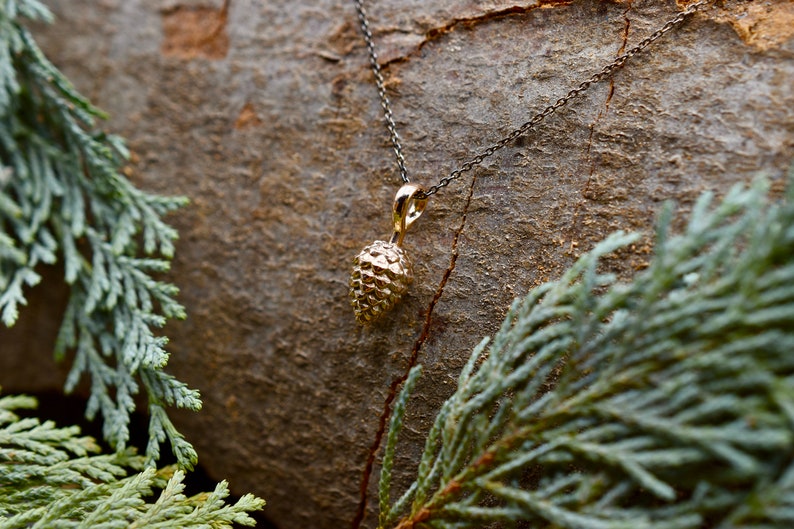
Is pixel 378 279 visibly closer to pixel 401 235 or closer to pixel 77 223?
pixel 401 235

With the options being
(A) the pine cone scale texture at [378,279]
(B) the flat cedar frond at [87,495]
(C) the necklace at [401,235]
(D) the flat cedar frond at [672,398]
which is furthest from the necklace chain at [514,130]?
(B) the flat cedar frond at [87,495]

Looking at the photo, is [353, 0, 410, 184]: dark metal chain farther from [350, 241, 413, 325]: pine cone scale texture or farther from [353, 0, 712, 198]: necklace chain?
[350, 241, 413, 325]: pine cone scale texture

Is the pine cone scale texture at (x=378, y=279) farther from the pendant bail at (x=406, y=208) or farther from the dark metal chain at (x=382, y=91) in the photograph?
the dark metal chain at (x=382, y=91)

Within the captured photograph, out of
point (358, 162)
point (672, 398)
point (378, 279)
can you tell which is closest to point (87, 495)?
point (378, 279)

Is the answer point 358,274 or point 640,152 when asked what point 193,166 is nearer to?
point 358,274

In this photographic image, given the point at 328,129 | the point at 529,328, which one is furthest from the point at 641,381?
the point at 328,129

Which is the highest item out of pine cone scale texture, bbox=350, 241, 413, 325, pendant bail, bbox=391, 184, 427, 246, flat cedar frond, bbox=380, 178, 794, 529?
pendant bail, bbox=391, 184, 427, 246

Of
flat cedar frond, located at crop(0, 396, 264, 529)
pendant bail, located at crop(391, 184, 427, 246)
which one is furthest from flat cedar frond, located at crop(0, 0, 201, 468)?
pendant bail, located at crop(391, 184, 427, 246)
